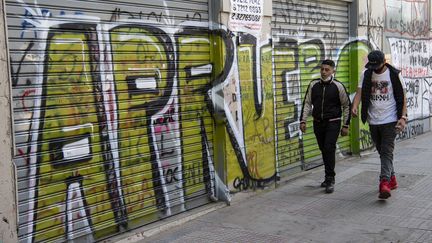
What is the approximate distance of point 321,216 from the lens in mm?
5898

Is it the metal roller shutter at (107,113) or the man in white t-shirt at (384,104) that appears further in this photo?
the man in white t-shirt at (384,104)

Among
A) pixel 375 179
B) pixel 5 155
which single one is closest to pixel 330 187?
pixel 375 179

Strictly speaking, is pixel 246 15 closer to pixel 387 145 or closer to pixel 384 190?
pixel 387 145

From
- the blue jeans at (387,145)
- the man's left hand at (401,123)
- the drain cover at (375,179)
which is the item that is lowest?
the drain cover at (375,179)

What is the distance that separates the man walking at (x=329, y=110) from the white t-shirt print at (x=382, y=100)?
0.40 meters

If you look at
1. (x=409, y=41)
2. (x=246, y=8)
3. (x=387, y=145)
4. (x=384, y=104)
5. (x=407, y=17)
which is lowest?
(x=387, y=145)

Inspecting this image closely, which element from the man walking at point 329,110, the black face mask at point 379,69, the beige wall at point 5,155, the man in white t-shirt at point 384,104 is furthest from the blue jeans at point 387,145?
the beige wall at point 5,155

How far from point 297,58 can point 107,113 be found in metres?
3.99

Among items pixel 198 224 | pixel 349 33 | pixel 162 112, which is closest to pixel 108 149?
pixel 162 112

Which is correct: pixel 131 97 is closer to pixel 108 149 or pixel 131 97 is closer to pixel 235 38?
pixel 108 149

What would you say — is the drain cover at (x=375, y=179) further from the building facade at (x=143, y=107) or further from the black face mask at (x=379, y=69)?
the black face mask at (x=379, y=69)

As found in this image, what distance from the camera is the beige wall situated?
4000 mm

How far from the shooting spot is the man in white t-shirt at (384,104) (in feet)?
21.1

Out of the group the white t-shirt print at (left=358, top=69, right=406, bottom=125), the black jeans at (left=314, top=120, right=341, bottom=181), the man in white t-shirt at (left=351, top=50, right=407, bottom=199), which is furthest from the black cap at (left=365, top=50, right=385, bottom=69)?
the black jeans at (left=314, top=120, right=341, bottom=181)
